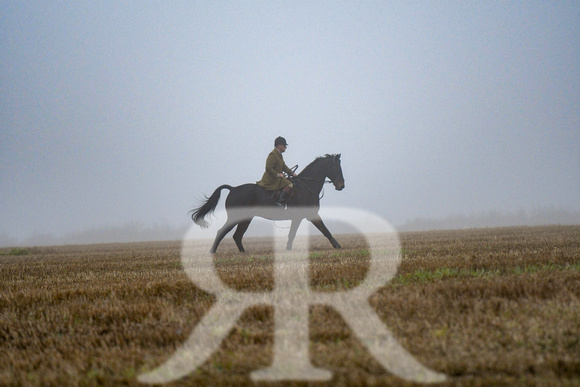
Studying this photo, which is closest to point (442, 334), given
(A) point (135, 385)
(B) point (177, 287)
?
(A) point (135, 385)

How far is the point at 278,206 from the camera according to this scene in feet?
44.3

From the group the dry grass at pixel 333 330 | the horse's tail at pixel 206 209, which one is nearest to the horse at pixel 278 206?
the horse's tail at pixel 206 209

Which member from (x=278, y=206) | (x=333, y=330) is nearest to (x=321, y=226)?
(x=278, y=206)

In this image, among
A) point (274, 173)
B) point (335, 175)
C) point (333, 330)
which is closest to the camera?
point (333, 330)

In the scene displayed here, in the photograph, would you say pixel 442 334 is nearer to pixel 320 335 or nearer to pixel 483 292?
pixel 320 335

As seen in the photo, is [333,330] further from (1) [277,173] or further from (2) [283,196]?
(2) [283,196]

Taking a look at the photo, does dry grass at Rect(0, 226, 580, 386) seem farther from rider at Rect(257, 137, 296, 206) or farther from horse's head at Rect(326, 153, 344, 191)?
horse's head at Rect(326, 153, 344, 191)

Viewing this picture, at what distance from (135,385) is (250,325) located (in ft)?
4.52

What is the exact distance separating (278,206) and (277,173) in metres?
1.05

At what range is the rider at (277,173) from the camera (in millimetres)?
13008

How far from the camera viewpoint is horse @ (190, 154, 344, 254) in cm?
1331

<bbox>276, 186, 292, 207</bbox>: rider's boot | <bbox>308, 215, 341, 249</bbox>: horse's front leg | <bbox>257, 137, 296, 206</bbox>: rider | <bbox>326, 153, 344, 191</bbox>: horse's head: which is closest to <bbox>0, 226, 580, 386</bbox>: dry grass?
<bbox>308, 215, 341, 249</bbox>: horse's front leg

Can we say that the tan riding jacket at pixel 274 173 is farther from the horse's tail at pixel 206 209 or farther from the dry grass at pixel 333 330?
the dry grass at pixel 333 330

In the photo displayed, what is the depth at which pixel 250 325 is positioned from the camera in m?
4.11
